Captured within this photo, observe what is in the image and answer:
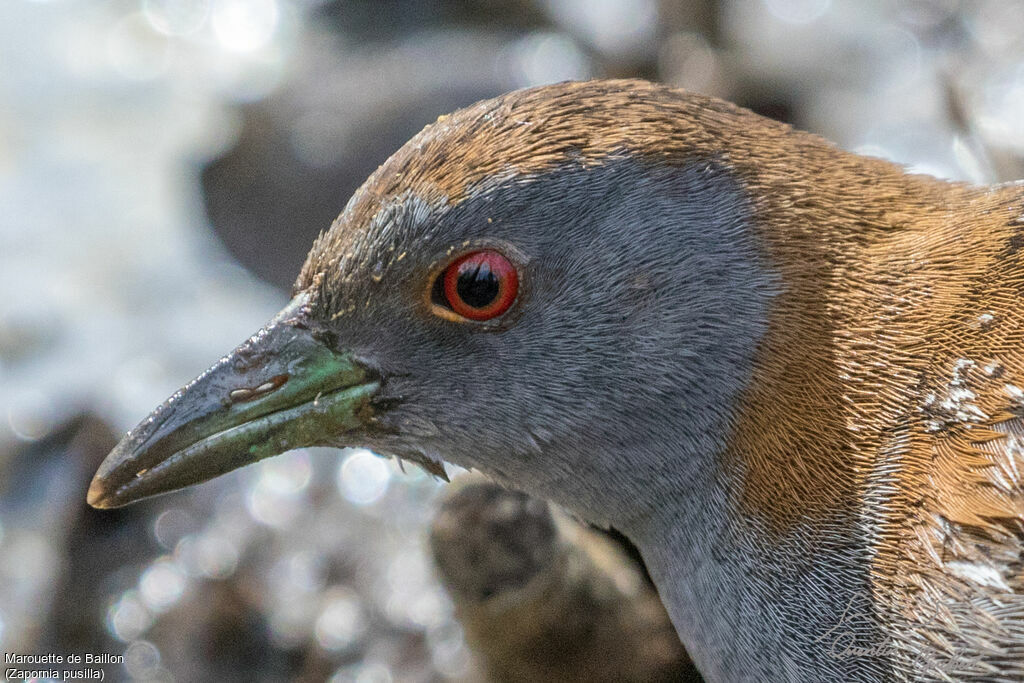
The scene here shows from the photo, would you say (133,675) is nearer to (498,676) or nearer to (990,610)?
(498,676)

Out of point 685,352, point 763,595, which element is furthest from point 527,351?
point 763,595

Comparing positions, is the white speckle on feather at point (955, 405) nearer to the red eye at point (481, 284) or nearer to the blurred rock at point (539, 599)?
the red eye at point (481, 284)

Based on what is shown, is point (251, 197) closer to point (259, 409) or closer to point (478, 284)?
point (259, 409)

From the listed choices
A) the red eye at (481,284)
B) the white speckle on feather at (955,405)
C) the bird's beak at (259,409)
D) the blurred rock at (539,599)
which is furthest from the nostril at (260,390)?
the white speckle on feather at (955,405)

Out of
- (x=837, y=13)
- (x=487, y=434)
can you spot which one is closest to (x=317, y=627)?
(x=487, y=434)

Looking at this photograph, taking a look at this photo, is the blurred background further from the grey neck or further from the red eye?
the red eye
